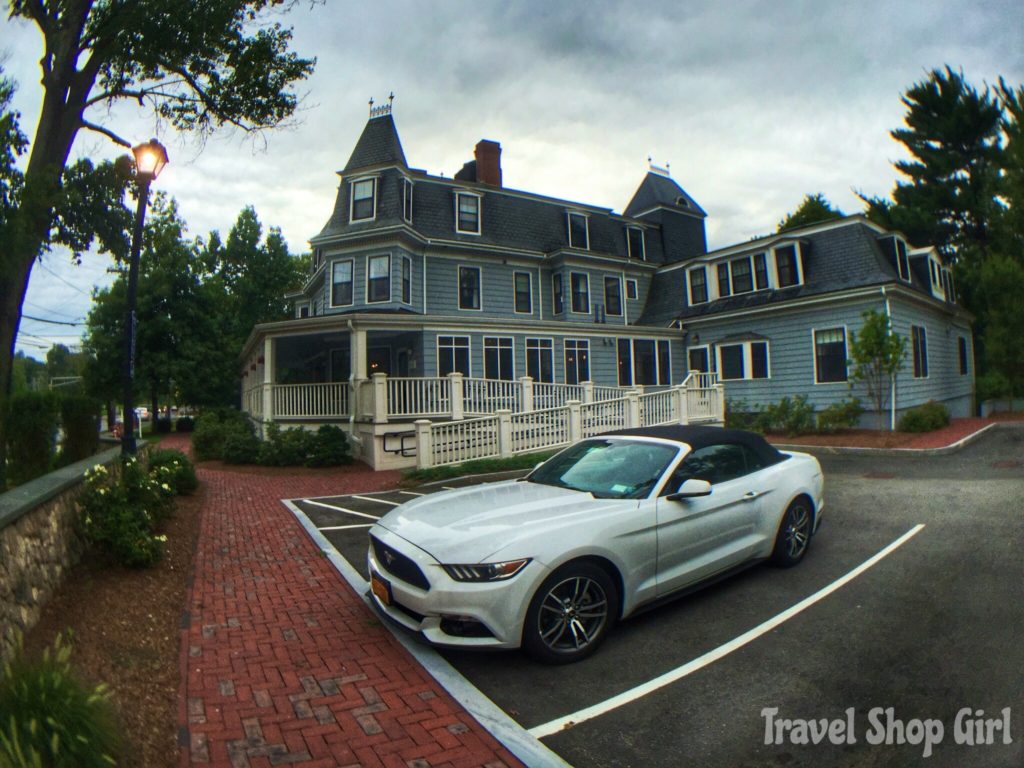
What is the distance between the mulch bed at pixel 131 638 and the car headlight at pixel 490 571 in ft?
5.81

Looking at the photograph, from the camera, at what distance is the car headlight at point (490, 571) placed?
376 centimetres

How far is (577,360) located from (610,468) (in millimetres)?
16846

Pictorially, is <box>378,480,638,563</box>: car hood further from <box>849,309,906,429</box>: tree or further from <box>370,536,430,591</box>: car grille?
<box>849,309,906,429</box>: tree

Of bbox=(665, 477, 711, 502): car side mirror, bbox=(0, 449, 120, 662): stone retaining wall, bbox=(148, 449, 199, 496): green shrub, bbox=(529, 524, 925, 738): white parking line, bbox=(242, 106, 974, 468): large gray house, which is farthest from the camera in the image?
bbox=(242, 106, 974, 468): large gray house

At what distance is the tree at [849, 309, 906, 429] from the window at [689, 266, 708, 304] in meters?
6.83

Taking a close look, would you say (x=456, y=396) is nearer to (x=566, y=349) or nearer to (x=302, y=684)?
(x=566, y=349)

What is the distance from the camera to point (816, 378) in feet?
63.9

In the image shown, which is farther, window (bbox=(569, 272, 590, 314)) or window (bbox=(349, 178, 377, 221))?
window (bbox=(569, 272, 590, 314))

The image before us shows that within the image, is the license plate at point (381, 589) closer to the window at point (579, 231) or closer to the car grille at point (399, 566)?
the car grille at point (399, 566)

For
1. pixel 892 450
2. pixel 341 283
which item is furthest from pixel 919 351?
pixel 341 283

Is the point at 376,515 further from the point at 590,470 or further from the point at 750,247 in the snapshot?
the point at 750,247

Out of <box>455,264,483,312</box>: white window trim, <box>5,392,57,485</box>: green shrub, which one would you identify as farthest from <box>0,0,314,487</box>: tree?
<box>455,264,483,312</box>: white window trim

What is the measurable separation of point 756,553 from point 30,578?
5.79 metres

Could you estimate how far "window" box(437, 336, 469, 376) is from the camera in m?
19.1
